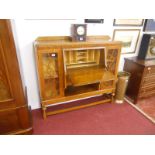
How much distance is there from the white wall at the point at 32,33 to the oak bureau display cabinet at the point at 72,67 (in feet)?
0.32

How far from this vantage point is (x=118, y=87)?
94.6 inches

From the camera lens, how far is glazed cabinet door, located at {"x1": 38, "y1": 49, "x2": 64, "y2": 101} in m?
1.68

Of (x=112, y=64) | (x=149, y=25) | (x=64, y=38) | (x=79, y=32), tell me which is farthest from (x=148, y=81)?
(x=64, y=38)

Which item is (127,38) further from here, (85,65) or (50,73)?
(50,73)

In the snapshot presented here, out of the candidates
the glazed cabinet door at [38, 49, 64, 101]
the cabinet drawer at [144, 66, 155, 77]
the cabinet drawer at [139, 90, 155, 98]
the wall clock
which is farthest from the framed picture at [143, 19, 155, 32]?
the glazed cabinet door at [38, 49, 64, 101]

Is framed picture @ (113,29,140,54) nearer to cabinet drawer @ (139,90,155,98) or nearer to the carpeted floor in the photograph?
cabinet drawer @ (139,90,155,98)

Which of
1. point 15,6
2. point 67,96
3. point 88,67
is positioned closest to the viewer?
point 15,6

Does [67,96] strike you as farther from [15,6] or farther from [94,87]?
[15,6]

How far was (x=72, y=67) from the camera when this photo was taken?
2088mm

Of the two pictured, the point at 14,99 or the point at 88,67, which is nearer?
the point at 14,99

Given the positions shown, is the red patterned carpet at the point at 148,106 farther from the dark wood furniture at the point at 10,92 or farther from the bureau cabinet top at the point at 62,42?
the dark wood furniture at the point at 10,92

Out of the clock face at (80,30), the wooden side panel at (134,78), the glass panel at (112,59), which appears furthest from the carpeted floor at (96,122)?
the clock face at (80,30)
